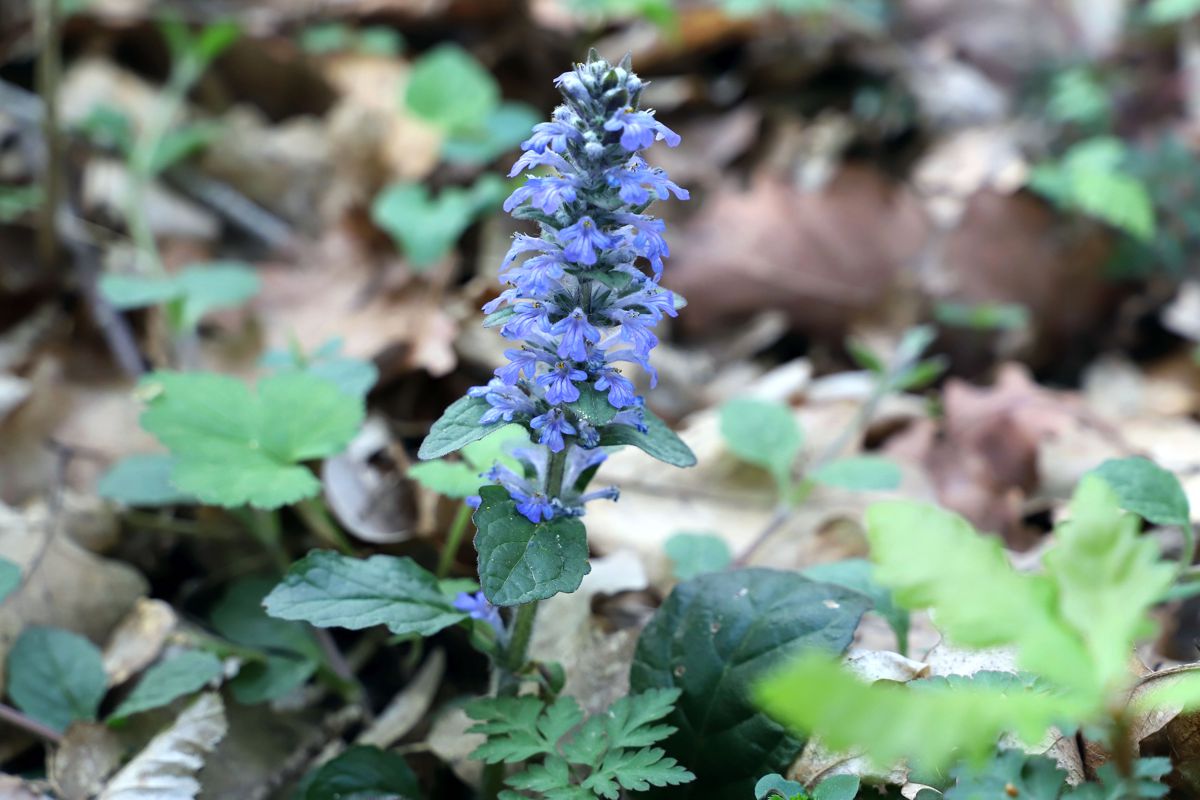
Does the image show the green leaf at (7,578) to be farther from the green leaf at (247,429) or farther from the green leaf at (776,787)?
the green leaf at (776,787)

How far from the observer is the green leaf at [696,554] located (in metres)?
2.70

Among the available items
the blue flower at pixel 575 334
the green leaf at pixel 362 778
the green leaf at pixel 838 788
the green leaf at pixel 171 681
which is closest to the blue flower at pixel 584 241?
the blue flower at pixel 575 334

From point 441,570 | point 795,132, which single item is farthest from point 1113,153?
point 441,570

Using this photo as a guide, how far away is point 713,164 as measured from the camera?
5.36 metres

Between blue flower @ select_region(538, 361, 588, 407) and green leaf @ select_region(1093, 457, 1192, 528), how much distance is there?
1.25 metres

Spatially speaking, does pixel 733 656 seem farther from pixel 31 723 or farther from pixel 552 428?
pixel 31 723

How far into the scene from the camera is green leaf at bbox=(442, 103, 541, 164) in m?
4.70

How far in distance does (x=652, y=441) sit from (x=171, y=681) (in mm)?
1388

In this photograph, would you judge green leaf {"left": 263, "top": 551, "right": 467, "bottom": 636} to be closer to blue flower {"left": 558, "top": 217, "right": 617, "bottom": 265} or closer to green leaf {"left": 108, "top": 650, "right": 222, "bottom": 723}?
green leaf {"left": 108, "top": 650, "right": 222, "bottom": 723}

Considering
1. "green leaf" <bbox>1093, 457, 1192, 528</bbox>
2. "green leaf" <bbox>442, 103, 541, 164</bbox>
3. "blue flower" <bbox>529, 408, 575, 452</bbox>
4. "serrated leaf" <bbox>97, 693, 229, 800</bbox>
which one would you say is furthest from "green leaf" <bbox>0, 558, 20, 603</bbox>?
"green leaf" <bbox>442, 103, 541, 164</bbox>

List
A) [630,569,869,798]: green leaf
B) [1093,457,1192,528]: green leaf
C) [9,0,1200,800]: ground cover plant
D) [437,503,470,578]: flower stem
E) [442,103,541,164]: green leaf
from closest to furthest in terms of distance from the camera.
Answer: [9,0,1200,800]: ground cover plant
[630,569,869,798]: green leaf
[1093,457,1192,528]: green leaf
[437,503,470,578]: flower stem
[442,103,541,164]: green leaf

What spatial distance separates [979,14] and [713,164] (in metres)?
2.61

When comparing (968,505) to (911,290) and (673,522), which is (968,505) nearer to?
(673,522)

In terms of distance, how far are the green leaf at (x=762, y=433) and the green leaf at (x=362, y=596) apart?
1195 mm
